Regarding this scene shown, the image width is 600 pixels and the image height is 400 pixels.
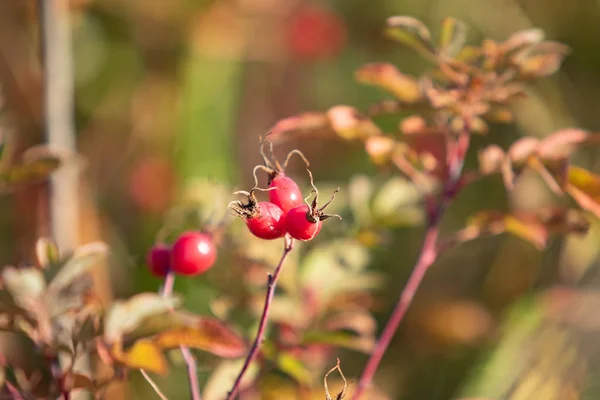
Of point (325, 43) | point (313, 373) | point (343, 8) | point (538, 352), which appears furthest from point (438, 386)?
point (343, 8)

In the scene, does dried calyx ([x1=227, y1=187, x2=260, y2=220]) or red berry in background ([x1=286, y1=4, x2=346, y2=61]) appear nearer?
dried calyx ([x1=227, y1=187, x2=260, y2=220])

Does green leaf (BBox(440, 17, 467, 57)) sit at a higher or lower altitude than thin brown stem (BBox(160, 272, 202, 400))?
higher

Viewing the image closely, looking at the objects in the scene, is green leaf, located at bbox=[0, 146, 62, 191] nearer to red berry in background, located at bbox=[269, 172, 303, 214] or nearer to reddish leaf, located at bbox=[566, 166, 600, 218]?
red berry in background, located at bbox=[269, 172, 303, 214]

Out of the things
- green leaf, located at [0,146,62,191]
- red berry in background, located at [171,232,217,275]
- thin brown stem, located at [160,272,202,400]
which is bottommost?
thin brown stem, located at [160,272,202,400]

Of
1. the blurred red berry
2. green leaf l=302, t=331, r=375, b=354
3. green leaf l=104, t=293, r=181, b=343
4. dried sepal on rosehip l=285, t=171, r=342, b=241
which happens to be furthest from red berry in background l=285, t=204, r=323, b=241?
the blurred red berry

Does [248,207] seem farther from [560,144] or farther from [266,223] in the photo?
[560,144]

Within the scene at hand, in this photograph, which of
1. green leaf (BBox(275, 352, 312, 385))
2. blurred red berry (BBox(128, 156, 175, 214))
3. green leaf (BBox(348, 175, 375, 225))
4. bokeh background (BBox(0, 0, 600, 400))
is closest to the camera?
green leaf (BBox(275, 352, 312, 385))
